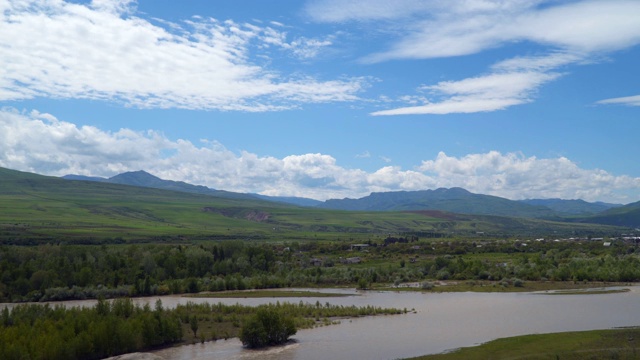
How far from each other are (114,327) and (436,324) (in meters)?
30.0

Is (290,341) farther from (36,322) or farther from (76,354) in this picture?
(36,322)

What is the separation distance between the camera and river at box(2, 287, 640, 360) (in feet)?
158

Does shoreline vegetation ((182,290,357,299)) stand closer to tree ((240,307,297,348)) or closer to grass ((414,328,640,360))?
tree ((240,307,297,348))

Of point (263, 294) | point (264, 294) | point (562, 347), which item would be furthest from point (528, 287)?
point (562, 347)

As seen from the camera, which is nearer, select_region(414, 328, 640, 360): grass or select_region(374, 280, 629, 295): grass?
select_region(414, 328, 640, 360): grass

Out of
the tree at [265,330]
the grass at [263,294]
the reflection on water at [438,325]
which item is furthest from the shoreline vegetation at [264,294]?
the tree at [265,330]

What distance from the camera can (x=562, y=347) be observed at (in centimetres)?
4516

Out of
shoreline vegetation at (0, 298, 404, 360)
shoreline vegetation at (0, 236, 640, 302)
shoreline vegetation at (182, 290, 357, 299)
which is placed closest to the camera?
shoreline vegetation at (0, 298, 404, 360)

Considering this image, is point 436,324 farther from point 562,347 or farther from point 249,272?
point 249,272

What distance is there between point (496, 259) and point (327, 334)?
8061cm

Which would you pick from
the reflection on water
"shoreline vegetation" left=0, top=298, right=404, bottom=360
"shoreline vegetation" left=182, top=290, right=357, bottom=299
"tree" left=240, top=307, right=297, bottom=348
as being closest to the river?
the reflection on water

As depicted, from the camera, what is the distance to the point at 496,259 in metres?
127

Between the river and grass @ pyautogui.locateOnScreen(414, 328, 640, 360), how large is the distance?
9.18 feet

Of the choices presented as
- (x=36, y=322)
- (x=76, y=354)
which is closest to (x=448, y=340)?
(x=76, y=354)
